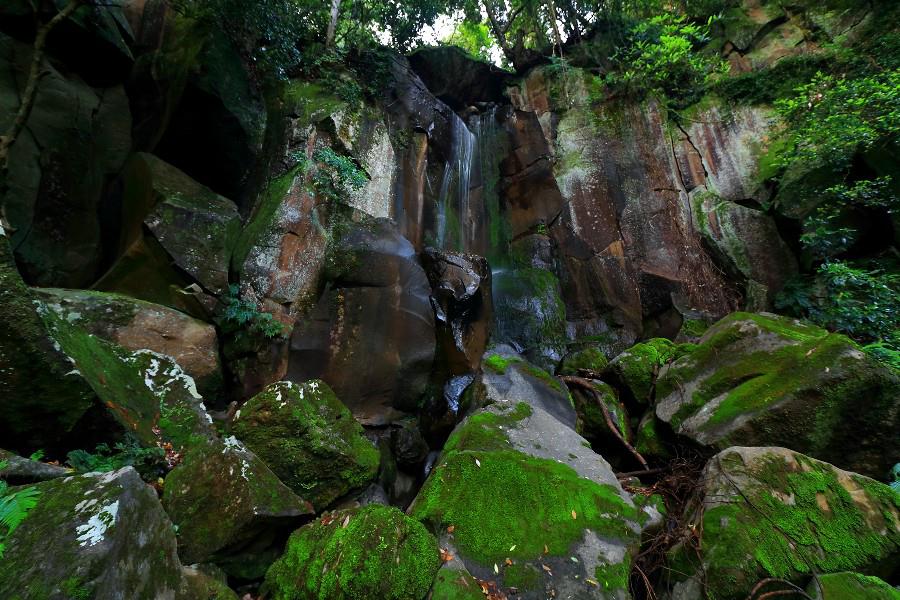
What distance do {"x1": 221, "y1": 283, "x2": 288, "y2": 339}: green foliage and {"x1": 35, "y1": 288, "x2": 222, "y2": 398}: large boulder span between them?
1.60 ft

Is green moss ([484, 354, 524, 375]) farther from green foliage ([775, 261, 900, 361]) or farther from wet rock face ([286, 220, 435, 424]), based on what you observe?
green foliage ([775, 261, 900, 361])

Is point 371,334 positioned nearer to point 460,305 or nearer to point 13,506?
point 460,305

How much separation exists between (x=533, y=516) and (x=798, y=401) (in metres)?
3.40

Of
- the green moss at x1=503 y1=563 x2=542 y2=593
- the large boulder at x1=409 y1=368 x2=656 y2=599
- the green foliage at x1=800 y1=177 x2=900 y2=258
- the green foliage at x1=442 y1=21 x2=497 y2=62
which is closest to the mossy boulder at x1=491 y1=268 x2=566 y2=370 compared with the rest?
the large boulder at x1=409 y1=368 x2=656 y2=599

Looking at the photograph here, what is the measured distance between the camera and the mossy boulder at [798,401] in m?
4.27

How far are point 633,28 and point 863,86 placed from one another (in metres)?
8.28

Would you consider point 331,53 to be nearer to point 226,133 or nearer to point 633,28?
point 226,133

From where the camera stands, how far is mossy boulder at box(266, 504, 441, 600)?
9.12ft

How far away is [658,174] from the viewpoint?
516 inches

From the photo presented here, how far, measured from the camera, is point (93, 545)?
6.46ft

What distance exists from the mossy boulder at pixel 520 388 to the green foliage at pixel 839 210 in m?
7.38

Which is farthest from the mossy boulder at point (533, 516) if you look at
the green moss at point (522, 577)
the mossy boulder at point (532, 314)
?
the mossy boulder at point (532, 314)

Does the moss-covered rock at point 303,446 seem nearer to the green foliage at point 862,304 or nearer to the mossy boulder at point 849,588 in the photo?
the mossy boulder at point 849,588

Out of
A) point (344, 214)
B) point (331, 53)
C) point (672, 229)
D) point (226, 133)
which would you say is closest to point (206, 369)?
point (344, 214)
